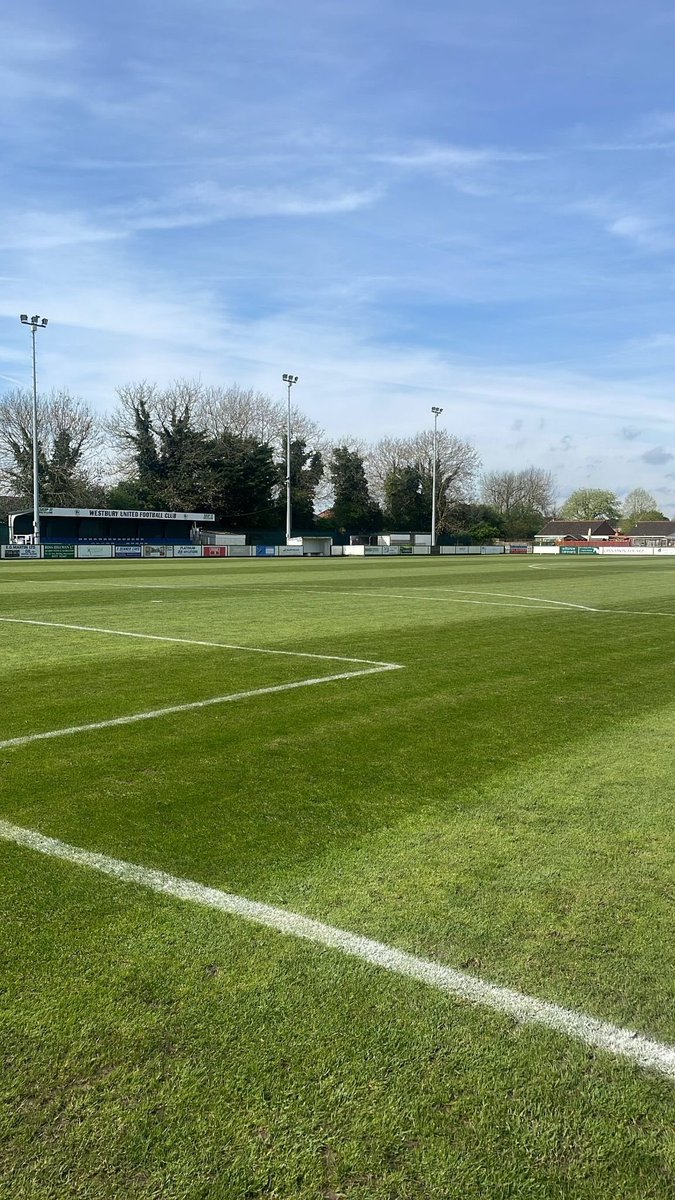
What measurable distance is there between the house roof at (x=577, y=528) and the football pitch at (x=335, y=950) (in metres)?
122

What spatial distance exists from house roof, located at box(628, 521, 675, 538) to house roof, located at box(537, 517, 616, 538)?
425cm

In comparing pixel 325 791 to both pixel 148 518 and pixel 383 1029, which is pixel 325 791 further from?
pixel 148 518

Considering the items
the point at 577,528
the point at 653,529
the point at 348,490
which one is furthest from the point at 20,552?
the point at 653,529

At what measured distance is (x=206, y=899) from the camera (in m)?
3.18

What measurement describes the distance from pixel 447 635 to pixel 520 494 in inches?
4343

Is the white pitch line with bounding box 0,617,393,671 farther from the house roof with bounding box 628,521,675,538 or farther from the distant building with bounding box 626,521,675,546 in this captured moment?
the house roof with bounding box 628,521,675,538

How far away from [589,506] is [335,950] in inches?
5743

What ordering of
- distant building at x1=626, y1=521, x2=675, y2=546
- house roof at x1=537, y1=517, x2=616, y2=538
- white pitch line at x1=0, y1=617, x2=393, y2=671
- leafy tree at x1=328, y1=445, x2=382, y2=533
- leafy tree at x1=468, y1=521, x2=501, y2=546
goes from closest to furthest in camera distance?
white pitch line at x1=0, y1=617, x2=393, y2=671 → leafy tree at x1=328, y1=445, x2=382, y2=533 → leafy tree at x1=468, y1=521, x2=501, y2=546 → distant building at x1=626, y1=521, x2=675, y2=546 → house roof at x1=537, y1=517, x2=616, y2=538

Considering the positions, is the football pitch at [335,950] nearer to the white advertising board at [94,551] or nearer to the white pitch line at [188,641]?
the white pitch line at [188,641]

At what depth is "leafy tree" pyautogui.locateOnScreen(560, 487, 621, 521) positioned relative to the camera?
14038 centimetres

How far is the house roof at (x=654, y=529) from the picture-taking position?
400 feet

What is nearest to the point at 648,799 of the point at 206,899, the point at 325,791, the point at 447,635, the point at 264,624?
the point at 325,791

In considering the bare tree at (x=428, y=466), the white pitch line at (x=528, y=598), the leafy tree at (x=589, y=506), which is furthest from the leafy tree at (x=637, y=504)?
the white pitch line at (x=528, y=598)

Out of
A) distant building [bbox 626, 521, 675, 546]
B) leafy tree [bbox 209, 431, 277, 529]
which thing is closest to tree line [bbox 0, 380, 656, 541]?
leafy tree [bbox 209, 431, 277, 529]
